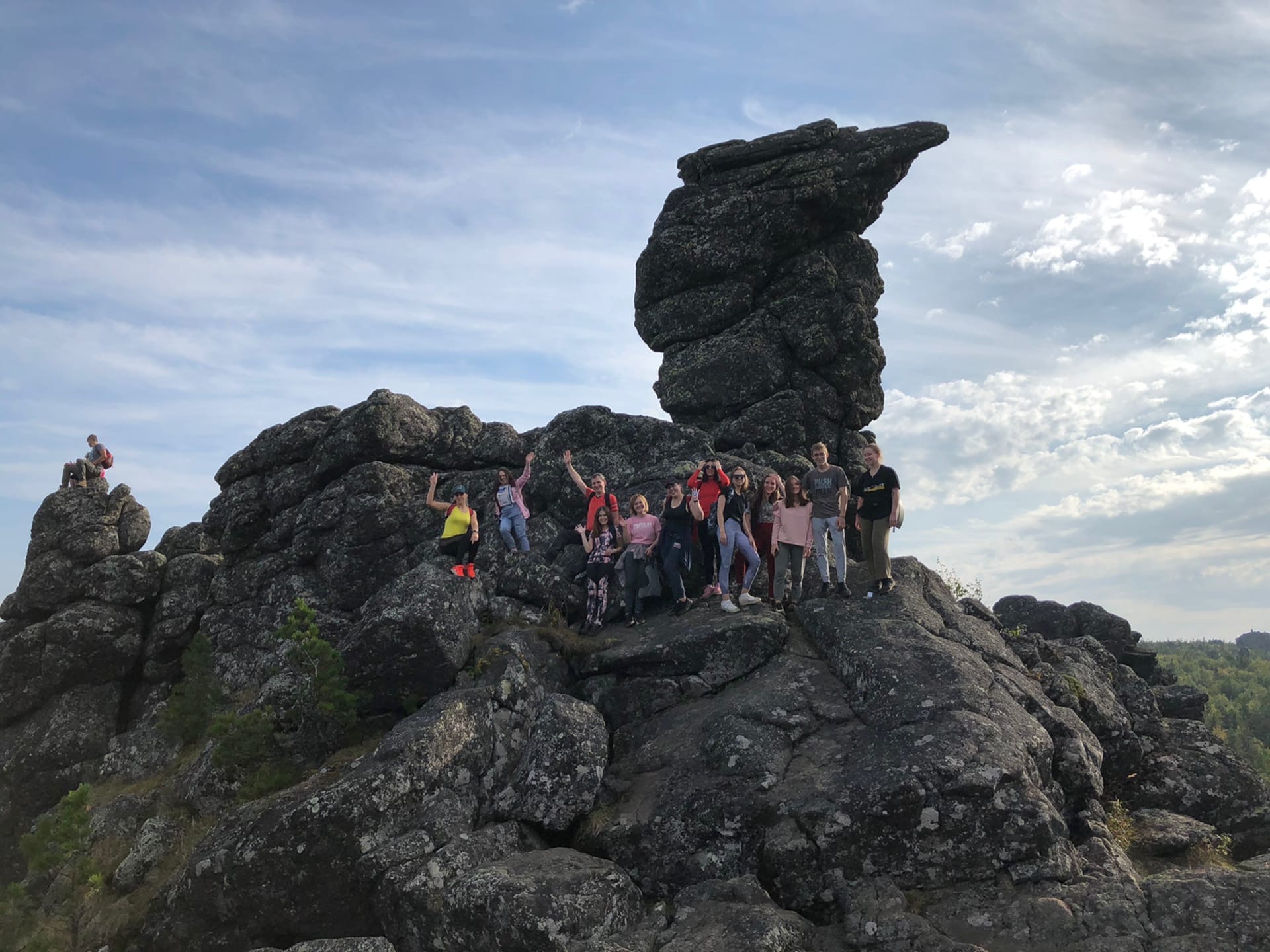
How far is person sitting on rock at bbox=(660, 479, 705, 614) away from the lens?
2127 cm

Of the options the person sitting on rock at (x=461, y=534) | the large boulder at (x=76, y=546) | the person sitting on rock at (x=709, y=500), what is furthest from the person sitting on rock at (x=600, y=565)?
the large boulder at (x=76, y=546)

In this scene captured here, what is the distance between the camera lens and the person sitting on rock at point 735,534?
69.8ft

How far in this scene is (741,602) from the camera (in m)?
21.2

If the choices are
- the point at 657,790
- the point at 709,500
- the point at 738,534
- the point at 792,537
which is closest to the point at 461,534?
the point at 709,500

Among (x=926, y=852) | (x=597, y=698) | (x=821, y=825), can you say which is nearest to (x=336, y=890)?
(x=597, y=698)

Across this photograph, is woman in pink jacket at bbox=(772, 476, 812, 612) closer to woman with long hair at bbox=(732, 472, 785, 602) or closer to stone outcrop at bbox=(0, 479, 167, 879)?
woman with long hair at bbox=(732, 472, 785, 602)

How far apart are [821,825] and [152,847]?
48.4 ft

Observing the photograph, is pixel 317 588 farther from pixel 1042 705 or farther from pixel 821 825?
pixel 1042 705

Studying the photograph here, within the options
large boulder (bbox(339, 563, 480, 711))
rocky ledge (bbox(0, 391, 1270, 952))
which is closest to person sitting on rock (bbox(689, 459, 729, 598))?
→ rocky ledge (bbox(0, 391, 1270, 952))

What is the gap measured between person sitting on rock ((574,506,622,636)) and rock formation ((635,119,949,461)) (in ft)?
47.5

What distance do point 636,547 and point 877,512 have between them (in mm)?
6319

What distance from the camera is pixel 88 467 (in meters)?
35.6

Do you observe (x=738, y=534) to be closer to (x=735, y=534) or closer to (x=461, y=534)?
(x=735, y=534)

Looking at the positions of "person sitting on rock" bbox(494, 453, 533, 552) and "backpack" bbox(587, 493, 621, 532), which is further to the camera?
"person sitting on rock" bbox(494, 453, 533, 552)
